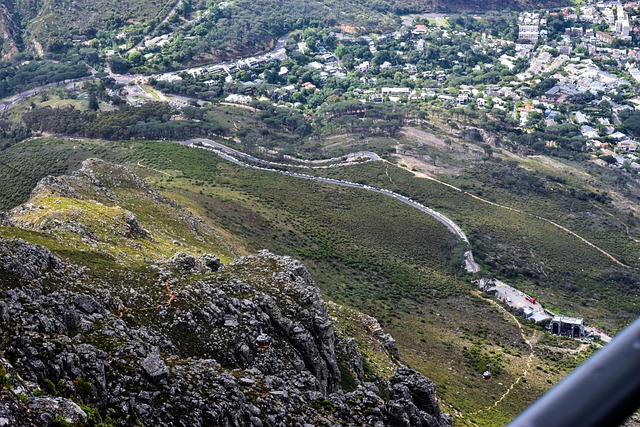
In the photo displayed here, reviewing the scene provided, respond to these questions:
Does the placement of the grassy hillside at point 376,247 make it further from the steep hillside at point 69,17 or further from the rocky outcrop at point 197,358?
the steep hillside at point 69,17

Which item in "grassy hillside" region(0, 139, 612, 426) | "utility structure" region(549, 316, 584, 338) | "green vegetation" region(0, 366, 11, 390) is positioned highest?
"green vegetation" region(0, 366, 11, 390)

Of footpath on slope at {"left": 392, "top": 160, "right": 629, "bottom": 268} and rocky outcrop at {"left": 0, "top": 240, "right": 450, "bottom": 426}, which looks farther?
footpath on slope at {"left": 392, "top": 160, "right": 629, "bottom": 268}

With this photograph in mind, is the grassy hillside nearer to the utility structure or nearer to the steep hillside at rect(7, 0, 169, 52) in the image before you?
the utility structure

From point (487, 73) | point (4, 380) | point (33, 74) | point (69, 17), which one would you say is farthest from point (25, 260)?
point (69, 17)

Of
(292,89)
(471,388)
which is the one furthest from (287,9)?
(471,388)

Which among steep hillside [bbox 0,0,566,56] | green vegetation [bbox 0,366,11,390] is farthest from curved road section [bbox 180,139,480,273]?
green vegetation [bbox 0,366,11,390]

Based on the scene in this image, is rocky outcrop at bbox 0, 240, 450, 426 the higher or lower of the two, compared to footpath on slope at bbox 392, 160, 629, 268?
higher
